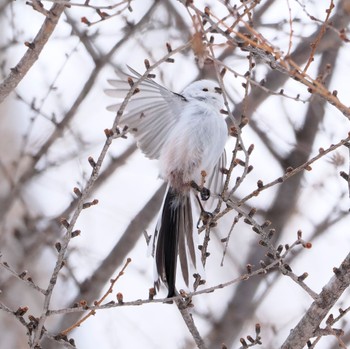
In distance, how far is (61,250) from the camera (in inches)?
97.0

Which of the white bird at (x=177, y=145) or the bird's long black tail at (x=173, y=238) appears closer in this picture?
the bird's long black tail at (x=173, y=238)

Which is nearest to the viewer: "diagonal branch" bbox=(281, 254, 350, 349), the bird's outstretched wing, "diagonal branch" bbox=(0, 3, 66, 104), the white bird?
"diagonal branch" bbox=(281, 254, 350, 349)

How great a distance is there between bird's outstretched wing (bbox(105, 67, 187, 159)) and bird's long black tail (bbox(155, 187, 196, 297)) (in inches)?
12.1

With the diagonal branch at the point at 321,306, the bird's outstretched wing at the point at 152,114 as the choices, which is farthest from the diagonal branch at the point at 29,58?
the diagonal branch at the point at 321,306

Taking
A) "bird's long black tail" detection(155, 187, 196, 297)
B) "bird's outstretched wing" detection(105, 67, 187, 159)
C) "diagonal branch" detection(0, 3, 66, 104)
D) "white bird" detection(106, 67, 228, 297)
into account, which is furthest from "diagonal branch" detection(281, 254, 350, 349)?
"bird's outstretched wing" detection(105, 67, 187, 159)

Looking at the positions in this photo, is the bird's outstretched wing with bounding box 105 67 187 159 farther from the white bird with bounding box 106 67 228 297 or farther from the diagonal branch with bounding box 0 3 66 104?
the diagonal branch with bounding box 0 3 66 104

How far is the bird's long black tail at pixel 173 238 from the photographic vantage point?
3.48m

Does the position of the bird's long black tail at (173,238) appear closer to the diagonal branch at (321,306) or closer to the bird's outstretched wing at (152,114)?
the bird's outstretched wing at (152,114)

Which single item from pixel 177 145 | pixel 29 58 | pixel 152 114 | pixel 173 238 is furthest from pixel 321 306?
pixel 152 114

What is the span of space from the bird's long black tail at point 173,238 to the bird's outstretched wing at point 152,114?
307 millimetres

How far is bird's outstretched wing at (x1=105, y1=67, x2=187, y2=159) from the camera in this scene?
398 cm

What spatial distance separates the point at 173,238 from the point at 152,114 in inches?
28.4

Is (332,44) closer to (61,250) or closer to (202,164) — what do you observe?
(202,164)

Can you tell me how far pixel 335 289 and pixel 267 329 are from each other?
3.02 metres
